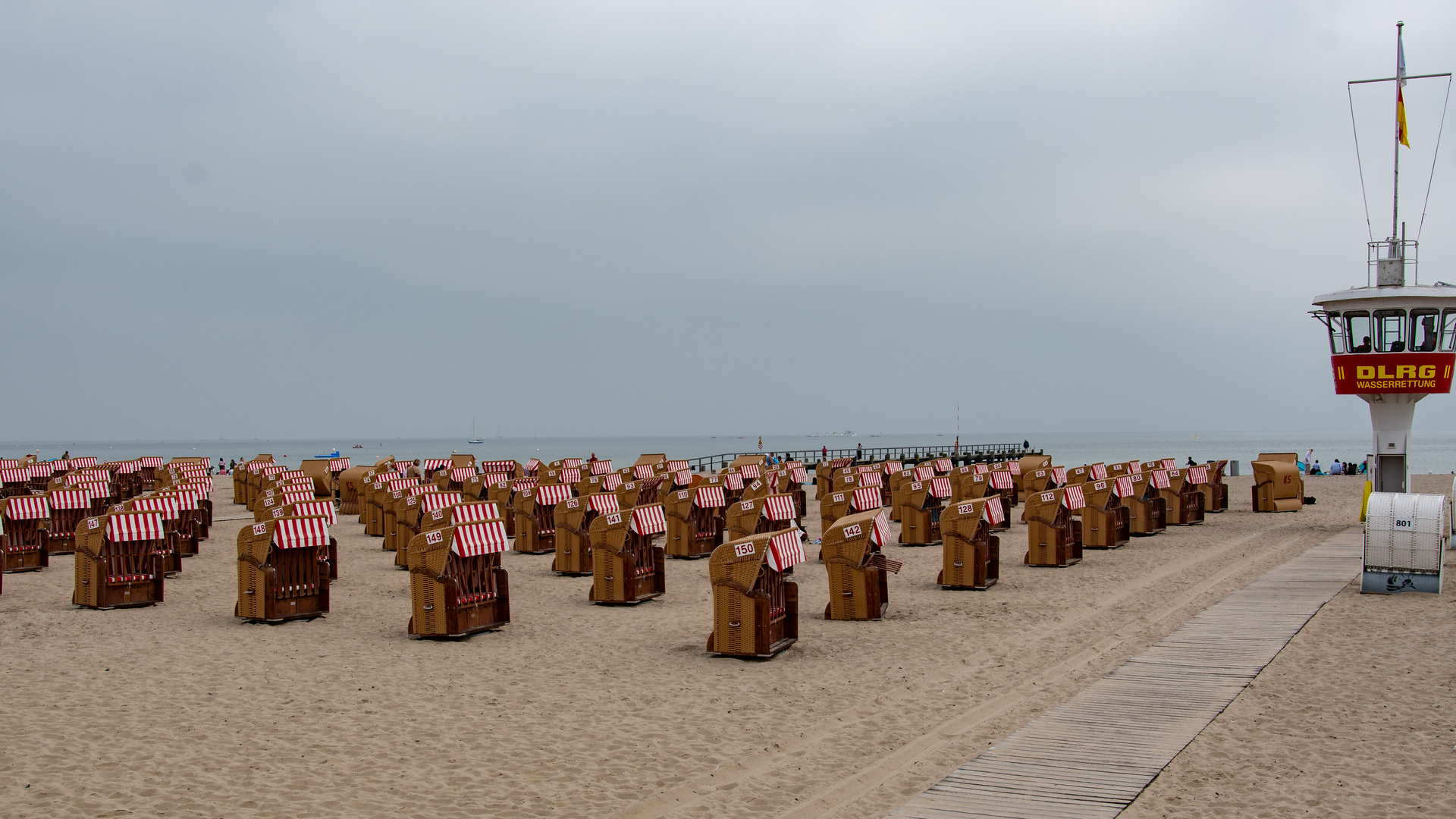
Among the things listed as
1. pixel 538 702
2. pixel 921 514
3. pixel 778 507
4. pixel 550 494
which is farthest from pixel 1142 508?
pixel 538 702

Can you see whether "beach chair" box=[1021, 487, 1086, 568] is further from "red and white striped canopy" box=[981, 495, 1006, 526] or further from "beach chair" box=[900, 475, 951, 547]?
"beach chair" box=[900, 475, 951, 547]

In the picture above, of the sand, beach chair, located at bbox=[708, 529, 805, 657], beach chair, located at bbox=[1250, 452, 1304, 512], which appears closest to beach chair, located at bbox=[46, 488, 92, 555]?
the sand

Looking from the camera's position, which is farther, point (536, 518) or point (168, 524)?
point (536, 518)

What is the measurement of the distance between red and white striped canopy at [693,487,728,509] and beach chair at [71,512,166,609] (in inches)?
374

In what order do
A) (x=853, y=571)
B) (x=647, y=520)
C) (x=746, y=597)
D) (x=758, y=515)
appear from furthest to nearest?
(x=758, y=515)
(x=647, y=520)
(x=853, y=571)
(x=746, y=597)

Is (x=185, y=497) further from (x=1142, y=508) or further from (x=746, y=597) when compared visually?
(x=1142, y=508)

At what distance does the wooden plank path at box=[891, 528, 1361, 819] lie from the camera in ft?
22.3

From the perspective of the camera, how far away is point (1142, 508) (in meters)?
25.1

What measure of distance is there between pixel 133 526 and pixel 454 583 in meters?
5.57

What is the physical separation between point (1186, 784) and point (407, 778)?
5253mm

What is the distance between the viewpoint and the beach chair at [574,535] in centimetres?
1841

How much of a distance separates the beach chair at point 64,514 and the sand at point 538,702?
625 cm

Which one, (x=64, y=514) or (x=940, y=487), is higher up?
(x=940, y=487)

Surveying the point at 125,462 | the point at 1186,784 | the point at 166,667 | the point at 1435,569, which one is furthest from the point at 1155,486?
the point at 125,462
